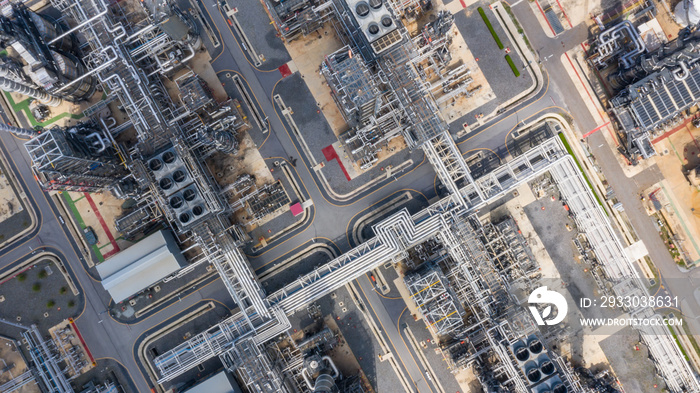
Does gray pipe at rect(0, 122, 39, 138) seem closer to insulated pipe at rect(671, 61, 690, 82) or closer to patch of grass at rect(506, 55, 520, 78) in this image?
patch of grass at rect(506, 55, 520, 78)

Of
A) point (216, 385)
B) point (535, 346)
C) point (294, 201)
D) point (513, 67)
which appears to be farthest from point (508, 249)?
point (216, 385)

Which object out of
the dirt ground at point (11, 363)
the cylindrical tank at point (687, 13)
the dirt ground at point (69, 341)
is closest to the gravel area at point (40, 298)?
the dirt ground at point (69, 341)

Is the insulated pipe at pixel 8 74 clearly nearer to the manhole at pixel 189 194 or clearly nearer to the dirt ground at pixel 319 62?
the manhole at pixel 189 194

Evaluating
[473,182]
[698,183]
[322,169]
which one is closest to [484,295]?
[473,182]

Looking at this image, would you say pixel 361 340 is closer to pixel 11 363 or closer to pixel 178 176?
pixel 178 176

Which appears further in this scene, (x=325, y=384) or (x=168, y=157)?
(x=325, y=384)

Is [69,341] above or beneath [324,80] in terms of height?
beneath
